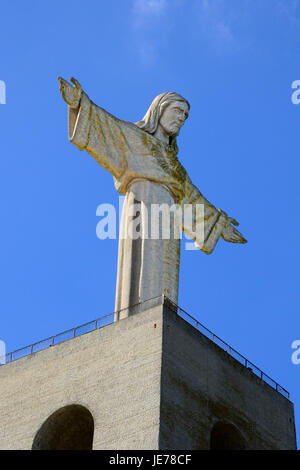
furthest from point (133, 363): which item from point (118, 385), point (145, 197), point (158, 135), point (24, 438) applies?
point (158, 135)

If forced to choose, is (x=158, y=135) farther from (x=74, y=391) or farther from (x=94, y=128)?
(x=74, y=391)

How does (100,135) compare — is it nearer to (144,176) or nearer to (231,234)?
(144,176)

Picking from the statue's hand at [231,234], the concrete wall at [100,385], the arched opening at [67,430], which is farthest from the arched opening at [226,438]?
the statue's hand at [231,234]

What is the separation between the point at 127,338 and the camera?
33.2m

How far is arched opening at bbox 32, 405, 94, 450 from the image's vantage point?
33.2m

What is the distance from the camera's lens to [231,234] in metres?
41.9

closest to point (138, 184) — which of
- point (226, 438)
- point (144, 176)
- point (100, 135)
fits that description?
point (144, 176)

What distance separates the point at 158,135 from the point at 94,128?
309cm

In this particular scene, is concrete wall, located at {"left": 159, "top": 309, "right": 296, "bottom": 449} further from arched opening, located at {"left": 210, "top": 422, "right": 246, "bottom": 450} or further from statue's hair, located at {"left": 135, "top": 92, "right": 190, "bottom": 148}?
statue's hair, located at {"left": 135, "top": 92, "right": 190, "bottom": 148}

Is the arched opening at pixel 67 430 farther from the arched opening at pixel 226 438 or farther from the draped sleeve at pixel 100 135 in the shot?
the draped sleeve at pixel 100 135

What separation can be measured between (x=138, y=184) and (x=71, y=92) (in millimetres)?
3689

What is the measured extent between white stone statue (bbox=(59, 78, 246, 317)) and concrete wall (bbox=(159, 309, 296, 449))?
8.78 ft

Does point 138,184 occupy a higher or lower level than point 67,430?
higher

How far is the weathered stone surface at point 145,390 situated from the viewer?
31.3 meters
